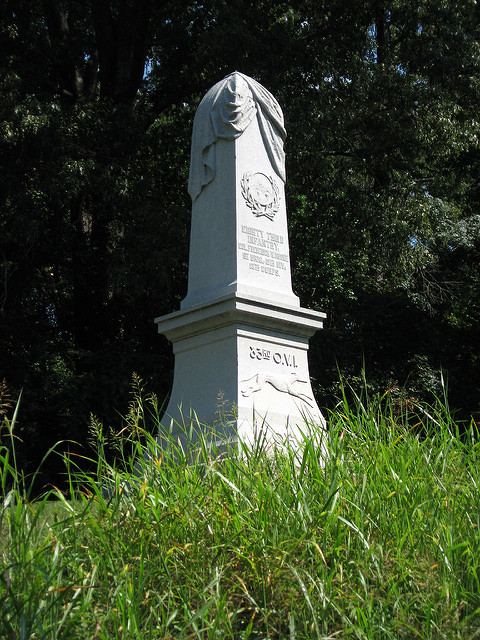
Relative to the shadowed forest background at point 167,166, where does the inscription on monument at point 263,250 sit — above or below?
below

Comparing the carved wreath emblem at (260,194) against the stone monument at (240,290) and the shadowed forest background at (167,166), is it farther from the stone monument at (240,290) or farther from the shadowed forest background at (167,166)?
the shadowed forest background at (167,166)

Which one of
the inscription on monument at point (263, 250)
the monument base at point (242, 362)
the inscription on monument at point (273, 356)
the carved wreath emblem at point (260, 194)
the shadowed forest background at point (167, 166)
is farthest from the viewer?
the shadowed forest background at point (167, 166)

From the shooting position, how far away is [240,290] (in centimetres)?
710

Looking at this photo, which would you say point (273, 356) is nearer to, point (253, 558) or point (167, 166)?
point (253, 558)

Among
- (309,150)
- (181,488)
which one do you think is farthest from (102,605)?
(309,150)

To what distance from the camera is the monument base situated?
269 inches

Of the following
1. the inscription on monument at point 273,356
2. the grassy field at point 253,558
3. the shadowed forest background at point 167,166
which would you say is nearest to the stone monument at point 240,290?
the inscription on monument at point 273,356

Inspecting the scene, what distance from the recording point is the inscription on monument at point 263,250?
7.50 m

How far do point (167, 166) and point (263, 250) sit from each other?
8.69 metres

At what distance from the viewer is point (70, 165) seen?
13023 millimetres

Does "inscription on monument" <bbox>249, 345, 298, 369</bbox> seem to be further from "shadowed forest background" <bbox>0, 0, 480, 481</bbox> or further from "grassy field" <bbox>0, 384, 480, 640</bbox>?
"shadowed forest background" <bbox>0, 0, 480, 481</bbox>

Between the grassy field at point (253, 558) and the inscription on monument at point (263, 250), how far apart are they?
352 cm

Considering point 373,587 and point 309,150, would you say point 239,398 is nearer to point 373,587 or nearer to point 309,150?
point 373,587

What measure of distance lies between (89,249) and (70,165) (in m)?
2.85
